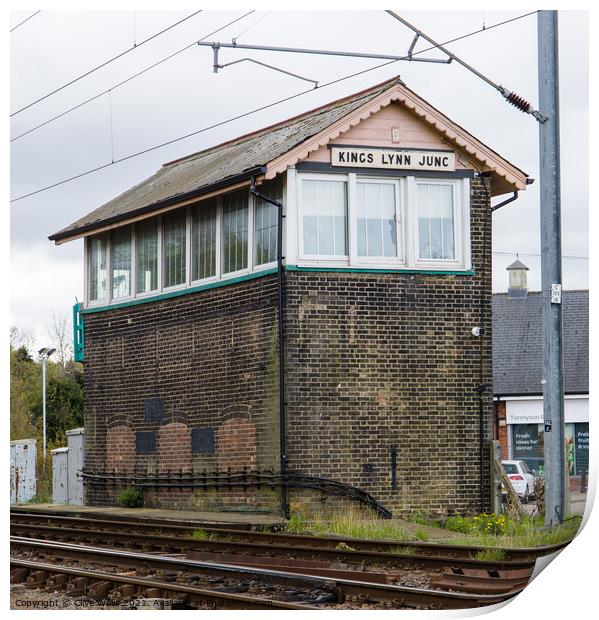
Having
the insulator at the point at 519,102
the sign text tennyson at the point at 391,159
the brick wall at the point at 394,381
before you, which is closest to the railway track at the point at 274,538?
the brick wall at the point at 394,381

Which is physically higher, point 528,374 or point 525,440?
point 528,374

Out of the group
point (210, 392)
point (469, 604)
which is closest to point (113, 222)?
point (210, 392)

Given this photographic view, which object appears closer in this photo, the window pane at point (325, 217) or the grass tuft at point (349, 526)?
the grass tuft at point (349, 526)

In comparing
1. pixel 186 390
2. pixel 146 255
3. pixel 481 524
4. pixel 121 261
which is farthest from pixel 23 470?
pixel 481 524

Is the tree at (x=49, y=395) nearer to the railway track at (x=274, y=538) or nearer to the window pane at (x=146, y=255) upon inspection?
the window pane at (x=146, y=255)

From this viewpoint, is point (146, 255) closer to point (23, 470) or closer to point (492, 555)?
point (23, 470)

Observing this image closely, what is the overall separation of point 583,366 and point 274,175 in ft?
64.0

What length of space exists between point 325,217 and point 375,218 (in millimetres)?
785

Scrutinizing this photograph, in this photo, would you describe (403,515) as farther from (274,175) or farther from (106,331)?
(106,331)

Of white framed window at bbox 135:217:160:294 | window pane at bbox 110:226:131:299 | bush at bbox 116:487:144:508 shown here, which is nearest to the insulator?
white framed window at bbox 135:217:160:294

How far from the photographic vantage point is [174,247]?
67.0 ft

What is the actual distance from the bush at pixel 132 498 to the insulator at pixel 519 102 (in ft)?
34.9

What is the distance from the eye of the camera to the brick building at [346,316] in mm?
17594

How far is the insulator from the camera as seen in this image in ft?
45.2
